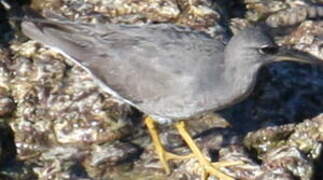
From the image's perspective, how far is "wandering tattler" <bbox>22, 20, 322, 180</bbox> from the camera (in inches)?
288

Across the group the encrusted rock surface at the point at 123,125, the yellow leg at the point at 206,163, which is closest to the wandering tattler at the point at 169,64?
the yellow leg at the point at 206,163

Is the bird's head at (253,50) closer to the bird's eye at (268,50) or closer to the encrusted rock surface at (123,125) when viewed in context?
the bird's eye at (268,50)

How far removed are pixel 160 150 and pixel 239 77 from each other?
0.92 meters

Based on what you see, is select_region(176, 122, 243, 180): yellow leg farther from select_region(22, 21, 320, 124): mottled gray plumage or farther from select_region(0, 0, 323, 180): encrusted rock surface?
select_region(22, 21, 320, 124): mottled gray plumage

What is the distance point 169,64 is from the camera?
7375mm

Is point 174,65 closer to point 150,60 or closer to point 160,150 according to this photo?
point 150,60

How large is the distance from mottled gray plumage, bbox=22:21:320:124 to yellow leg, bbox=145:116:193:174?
193 mm

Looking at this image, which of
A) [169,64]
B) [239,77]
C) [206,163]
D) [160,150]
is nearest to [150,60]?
[169,64]

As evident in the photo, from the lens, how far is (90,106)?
8094 millimetres

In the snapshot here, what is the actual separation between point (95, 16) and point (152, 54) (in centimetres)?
165

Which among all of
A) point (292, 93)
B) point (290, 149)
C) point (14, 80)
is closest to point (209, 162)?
point (290, 149)

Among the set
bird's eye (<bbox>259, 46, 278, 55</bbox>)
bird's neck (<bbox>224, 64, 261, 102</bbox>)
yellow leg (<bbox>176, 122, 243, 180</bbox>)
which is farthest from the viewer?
yellow leg (<bbox>176, 122, 243, 180</bbox>)

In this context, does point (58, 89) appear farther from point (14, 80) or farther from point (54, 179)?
point (54, 179)

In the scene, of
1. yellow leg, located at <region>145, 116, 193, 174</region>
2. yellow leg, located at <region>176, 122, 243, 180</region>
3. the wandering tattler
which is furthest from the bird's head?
yellow leg, located at <region>145, 116, 193, 174</region>
